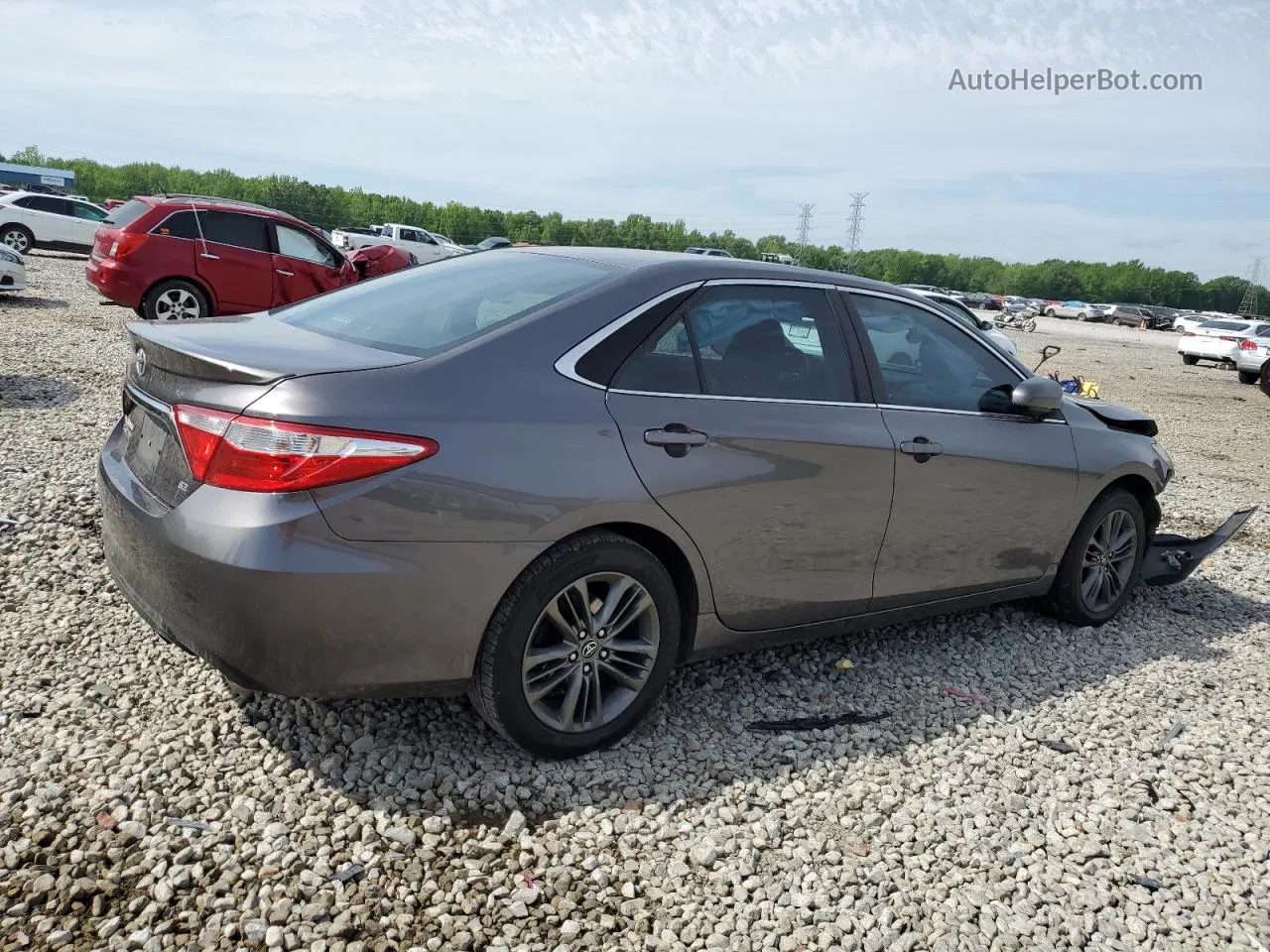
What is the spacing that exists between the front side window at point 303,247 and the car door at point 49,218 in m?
16.6

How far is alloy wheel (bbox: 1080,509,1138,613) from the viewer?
5.02 metres

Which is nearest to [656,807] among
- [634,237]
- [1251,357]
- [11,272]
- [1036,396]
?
[1036,396]

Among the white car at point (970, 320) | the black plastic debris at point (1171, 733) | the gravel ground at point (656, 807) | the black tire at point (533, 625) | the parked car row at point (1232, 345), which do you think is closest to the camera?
the gravel ground at point (656, 807)

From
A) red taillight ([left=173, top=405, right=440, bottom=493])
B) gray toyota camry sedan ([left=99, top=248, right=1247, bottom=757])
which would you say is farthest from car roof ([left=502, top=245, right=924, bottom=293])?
red taillight ([left=173, top=405, right=440, bottom=493])

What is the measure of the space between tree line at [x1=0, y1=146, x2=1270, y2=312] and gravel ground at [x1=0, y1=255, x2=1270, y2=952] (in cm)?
948

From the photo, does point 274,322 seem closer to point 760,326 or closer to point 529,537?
point 529,537

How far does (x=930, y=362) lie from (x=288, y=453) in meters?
2.76

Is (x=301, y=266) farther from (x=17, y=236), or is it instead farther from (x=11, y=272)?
(x=17, y=236)

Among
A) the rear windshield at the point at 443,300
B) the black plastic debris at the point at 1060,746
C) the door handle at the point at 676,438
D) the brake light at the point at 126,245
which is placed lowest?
the black plastic debris at the point at 1060,746

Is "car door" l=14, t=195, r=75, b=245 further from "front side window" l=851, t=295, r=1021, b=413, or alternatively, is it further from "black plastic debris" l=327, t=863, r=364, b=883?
"black plastic debris" l=327, t=863, r=364, b=883

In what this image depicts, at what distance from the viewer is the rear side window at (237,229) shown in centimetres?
1262

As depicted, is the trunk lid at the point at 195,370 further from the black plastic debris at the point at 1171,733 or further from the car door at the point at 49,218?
the car door at the point at 49,218

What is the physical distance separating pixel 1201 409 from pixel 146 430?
Answer: 1786 centimetres

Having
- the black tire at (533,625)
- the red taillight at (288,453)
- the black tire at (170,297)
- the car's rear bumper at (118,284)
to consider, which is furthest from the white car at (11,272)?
the black tire at (533,625)
